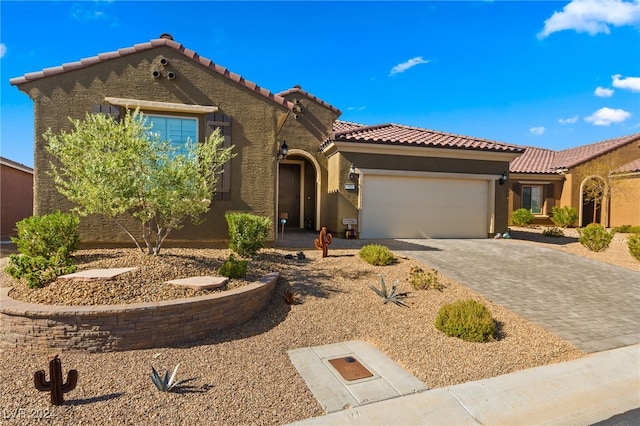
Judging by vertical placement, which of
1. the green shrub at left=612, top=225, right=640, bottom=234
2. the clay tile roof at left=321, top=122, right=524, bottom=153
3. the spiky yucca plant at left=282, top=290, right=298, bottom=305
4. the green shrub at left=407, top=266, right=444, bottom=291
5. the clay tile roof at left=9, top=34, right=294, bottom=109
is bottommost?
the spiky yucca plant at left=282, top=290, right=298, bottom=305

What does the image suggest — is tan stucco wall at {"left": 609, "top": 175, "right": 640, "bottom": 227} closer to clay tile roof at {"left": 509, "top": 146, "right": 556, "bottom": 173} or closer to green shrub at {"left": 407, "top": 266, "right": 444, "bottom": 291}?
clay tile roof at {"left": 509, "top": 146, "right": 556, "bottom": 173}

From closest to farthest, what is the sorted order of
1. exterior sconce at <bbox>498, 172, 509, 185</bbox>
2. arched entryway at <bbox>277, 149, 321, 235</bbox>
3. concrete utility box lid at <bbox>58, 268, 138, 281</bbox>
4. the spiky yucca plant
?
1. concrete utility box lid at <bbox>58, 268, 138, 281</bbox>
2. the spiky yucca plant
3. exterior sconce at <bbox>498, 172, 509, 185</bbox>
4. arched entryway at <bbox>277, 149, 321, 235</bbox>

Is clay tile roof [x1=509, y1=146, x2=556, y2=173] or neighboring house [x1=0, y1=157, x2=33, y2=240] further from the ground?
clay tile roof [x1=509, y1=146, x2=556, y2=173]

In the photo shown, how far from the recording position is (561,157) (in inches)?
948

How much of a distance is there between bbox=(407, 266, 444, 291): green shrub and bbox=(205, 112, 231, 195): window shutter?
17.6ft

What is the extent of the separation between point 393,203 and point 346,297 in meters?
7.23

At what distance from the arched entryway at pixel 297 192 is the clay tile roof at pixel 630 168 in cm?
1895

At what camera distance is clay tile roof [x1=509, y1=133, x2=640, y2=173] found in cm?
2050

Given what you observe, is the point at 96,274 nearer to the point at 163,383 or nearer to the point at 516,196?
the point at 163,383

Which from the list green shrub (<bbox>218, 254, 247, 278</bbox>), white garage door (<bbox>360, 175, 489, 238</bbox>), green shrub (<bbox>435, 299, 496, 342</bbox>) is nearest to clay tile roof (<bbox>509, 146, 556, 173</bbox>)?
white garage door (<bbox>360, 175, 489, 238</bbox>)

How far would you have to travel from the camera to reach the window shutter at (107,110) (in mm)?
8516

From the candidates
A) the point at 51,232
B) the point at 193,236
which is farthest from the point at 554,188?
the point at 51,232

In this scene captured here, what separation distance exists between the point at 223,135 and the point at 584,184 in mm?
21715

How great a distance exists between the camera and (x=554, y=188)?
815 inches
